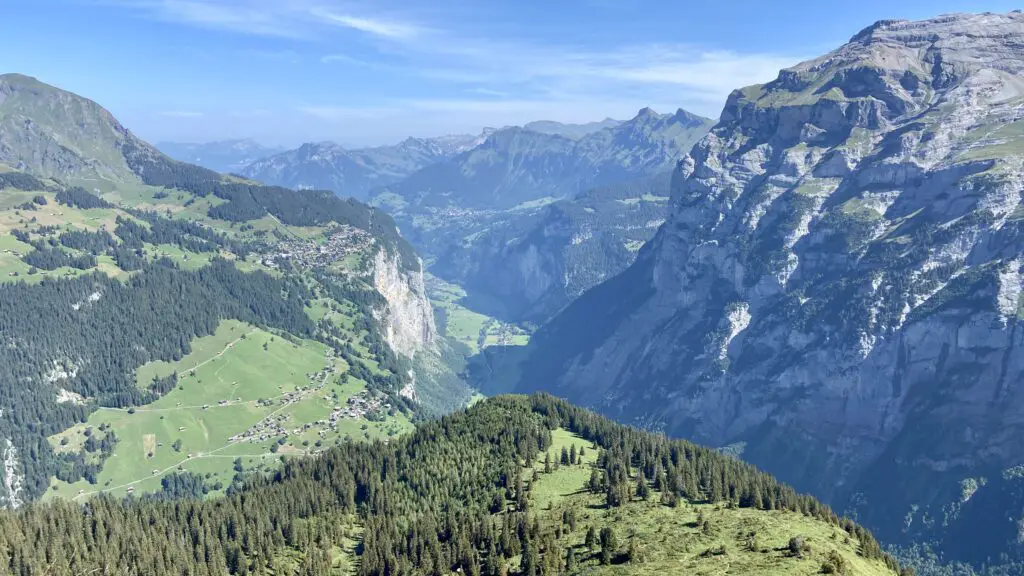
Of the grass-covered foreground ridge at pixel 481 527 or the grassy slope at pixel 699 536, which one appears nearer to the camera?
the grassy slope at pixel 699 536

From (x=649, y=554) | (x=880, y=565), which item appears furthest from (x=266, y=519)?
(x=880, y=565)

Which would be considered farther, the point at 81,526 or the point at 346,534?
the point at 346,534

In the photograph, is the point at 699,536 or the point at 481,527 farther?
the point at 481,527

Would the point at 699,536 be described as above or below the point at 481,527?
above

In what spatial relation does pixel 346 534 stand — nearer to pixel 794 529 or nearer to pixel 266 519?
pixel 266 519

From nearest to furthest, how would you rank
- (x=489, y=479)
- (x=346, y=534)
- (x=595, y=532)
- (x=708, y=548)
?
(x=708, y=548)
(x=595, y=532)
(x=346, y=534)
(x=489, y=479)
